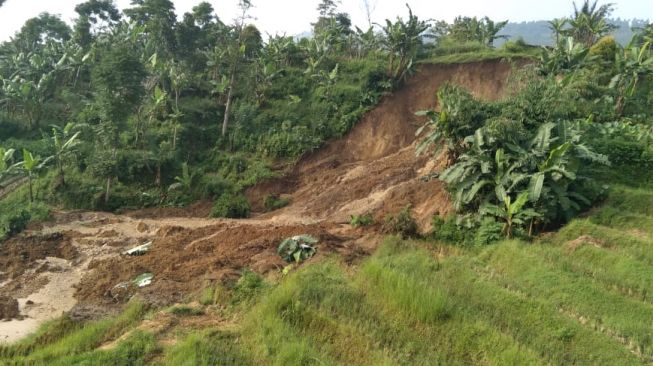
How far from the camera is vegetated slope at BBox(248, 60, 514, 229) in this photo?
1357cm

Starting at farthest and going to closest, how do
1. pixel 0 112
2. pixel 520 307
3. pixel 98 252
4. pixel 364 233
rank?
pixel 0 112 → pixel 98 252 → pixel 364 233 → pixel 520 307

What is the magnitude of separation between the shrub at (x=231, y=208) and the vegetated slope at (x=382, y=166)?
1.04 meters

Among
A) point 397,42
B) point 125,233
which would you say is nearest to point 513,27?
point 397,42

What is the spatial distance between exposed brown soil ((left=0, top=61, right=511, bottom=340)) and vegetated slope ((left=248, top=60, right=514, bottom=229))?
0.16ft

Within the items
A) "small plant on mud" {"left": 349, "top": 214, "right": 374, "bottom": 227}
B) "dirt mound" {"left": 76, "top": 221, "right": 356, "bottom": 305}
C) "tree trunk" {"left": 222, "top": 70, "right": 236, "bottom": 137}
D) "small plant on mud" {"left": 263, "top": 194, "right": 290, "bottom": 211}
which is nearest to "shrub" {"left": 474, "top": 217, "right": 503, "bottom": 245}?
"small plant on mud" {"left": 349, "top": 214, "right": 374, "bottom": 227}

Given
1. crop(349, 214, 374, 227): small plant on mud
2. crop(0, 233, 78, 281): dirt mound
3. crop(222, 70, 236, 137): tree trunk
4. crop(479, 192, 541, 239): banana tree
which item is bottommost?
crop(0, 233, 78, 281): dirt mound

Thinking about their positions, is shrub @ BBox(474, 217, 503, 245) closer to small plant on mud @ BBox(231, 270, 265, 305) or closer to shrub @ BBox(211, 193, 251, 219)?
small plant on mud @ BBox(231, 270, 265, 305)

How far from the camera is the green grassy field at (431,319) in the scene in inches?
242

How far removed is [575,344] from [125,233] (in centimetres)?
1340

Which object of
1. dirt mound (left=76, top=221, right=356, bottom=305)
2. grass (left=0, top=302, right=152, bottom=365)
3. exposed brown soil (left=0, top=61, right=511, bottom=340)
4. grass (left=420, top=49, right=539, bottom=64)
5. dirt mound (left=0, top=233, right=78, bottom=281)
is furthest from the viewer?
grass (left=420, top=49, right=539, bottom=64)

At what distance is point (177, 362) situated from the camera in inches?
239

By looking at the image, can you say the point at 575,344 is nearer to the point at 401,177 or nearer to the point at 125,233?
the point at 401,177

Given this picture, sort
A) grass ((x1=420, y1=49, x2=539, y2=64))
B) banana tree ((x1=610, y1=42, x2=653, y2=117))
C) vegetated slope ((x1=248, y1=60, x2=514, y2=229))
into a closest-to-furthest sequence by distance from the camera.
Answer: vegetated slope ((x1=248, y1=60, x2=514, y2=229)) → banana tree ((x1=610, y1=42, x2=653, y2=117)) → grass ((x1=420, y1=49, x2=539, y2=64))

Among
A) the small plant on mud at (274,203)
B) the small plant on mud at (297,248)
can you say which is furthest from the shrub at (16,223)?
the small plant on mud at (297,248)
